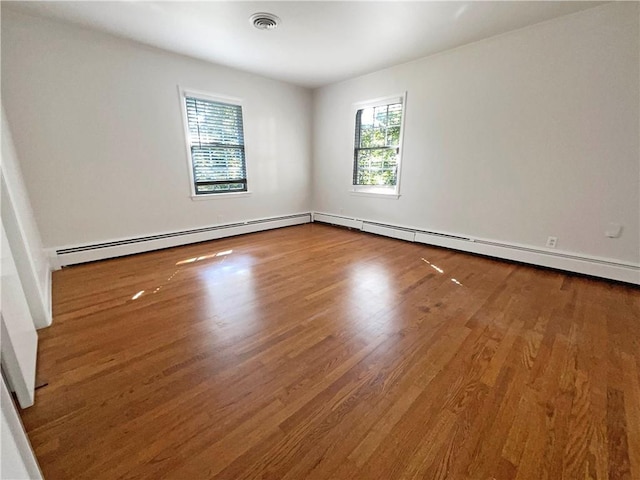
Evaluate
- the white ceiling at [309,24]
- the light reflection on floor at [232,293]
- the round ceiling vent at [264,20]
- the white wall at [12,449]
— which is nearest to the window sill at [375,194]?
the white ceiling at [309,24]

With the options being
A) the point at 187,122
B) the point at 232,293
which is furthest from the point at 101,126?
the point at 232,293

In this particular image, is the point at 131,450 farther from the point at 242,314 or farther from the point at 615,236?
the point at 615,236

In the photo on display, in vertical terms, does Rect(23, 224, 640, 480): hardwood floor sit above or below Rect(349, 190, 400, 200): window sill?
below

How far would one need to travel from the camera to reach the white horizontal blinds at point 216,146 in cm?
397

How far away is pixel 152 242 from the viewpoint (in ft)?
12.3

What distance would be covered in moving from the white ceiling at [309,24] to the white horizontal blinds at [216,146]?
2.24 ft

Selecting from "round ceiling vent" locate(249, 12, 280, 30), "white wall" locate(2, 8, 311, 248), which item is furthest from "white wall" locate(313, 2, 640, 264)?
"white wall" locate(2, 8, 311, 248)

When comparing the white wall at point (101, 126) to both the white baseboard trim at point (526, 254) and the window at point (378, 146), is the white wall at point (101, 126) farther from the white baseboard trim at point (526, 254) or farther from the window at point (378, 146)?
the white baseboard trim at point (526, 254)

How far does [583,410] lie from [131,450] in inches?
82.2

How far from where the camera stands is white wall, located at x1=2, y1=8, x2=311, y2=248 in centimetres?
279

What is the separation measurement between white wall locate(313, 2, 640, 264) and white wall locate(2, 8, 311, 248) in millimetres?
2843

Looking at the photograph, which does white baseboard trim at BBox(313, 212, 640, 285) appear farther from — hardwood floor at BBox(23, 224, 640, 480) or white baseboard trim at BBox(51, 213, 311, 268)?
white baseboard trim at BBox(51, 213, 311, 268)

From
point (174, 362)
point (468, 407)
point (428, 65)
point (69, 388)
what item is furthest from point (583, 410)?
point (428, 65)

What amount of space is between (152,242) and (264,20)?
119 inches
